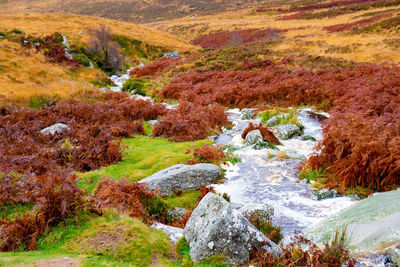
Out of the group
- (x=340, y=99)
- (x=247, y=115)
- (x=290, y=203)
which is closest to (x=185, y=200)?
(x=290, y=203)

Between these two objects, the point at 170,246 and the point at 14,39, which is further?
the point at 14,39

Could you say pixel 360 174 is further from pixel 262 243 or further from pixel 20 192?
pixel 20 192

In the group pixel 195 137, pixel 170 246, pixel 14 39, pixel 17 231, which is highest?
pixel 14 39

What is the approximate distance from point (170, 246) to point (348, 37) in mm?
38102

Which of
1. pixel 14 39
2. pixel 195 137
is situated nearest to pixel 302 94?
pixel 195 137

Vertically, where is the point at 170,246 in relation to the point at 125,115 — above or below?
above

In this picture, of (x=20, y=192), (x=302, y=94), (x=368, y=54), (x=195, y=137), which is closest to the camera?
(x=20, y=192)

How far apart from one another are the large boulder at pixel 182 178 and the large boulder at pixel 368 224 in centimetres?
383

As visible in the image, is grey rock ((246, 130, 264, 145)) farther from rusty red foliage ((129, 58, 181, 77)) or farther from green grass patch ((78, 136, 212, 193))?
rusty red foliage ((129, 58, 181, 77))

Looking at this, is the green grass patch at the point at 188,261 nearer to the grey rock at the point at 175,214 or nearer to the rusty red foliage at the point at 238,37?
the grey rock at the point at 175,214

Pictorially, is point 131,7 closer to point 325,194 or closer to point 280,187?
point 280,187

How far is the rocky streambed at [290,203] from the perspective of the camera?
5121 millimetres

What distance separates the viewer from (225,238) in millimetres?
4828

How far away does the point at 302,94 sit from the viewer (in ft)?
62.5
